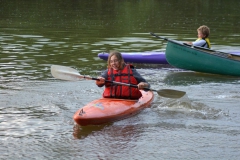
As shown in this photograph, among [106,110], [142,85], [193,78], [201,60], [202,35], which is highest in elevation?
[202,35]

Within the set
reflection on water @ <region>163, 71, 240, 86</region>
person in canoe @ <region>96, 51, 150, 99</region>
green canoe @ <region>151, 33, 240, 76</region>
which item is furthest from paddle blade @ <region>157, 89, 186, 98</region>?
green canoe @ <region>151, 33, 240, 76</region>

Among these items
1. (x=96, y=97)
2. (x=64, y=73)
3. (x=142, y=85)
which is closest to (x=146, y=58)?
(x=96, y=97)

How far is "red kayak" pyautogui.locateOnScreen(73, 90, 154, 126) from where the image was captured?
23.6 feet

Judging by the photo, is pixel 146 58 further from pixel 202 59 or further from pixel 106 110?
pixel 106 110

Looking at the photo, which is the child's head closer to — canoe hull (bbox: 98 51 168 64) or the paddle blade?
canoe hull (bbox: 98 51 168 64)

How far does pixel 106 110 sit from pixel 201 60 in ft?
13.4

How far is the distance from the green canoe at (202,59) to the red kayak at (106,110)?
3200 millimetres

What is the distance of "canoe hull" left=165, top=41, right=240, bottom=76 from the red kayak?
3.20m

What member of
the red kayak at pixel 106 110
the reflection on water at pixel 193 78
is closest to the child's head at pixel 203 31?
the reflection on water at pixel 193 78

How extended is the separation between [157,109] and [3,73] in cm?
386

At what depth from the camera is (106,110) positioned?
7398 millimetres

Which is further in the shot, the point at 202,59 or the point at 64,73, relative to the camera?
the point at 202,59

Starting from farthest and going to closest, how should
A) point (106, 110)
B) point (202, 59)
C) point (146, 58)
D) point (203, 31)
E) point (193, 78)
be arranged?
point (146, 58)
point (203, 31)
point (202, 59)
point (193, 78)
point (106, 110)

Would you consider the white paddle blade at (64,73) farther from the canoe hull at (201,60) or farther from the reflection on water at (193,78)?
the canoe hull at (201,60)
